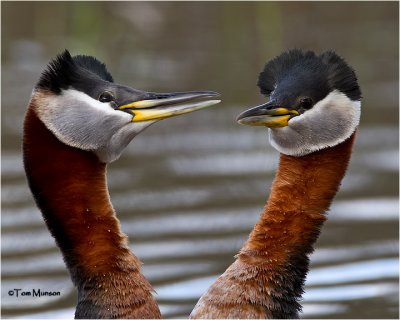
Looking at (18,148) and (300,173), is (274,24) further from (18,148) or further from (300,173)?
(300,173)

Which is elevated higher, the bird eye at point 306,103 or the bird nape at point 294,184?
the bird eye at point 306,103

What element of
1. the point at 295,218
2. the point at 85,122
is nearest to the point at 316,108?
the point at 295,218

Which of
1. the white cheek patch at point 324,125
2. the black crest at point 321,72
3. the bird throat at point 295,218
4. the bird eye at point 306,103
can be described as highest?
the black crest at point 321,72

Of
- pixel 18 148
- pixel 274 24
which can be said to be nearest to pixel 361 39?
pixel 274 24

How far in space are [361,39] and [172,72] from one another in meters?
3.78

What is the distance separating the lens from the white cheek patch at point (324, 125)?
9.41m

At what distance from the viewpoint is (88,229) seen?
9258mm

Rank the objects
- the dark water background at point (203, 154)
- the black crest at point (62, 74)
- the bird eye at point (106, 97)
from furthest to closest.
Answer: the dark water background at point (203, 154) → the bird eye at point (106, 97) → the black crest at point (62, 74)

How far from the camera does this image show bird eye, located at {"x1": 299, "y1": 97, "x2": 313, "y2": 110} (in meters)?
9.47

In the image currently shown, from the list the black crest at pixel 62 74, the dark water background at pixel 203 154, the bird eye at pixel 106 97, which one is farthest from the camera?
the dark water background at pixel 203 154

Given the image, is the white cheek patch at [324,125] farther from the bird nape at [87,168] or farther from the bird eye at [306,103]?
the bird nape at [87,168]

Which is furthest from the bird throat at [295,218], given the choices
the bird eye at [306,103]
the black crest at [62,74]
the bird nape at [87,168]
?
the black crest at [62,74]

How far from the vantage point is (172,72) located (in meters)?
19.4

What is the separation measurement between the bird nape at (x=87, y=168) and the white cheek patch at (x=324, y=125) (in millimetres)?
705
